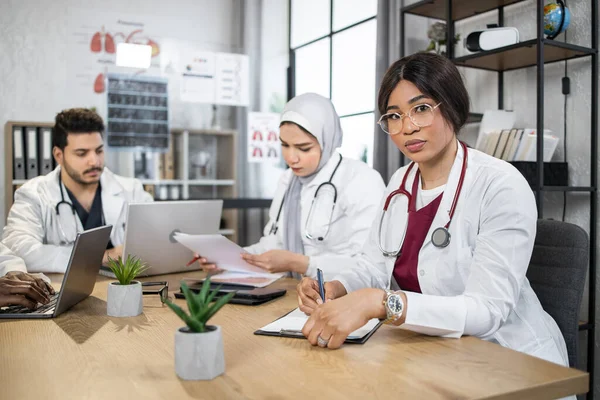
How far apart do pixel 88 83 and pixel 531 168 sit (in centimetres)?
287

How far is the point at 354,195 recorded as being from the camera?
2.34 metres

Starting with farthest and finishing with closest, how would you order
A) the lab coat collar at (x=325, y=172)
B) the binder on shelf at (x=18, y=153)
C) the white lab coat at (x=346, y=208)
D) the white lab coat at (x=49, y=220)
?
the binder on shelf at (x=18, y=153) < the lab coat collar at (x=325, y=172) < the white lab coat at (x=346, y=208) < the white lab coat at (x=49, y=220)

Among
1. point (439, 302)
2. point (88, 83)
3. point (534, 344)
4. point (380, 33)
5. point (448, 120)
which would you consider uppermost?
point (380, 33)

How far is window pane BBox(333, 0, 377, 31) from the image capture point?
3893mm

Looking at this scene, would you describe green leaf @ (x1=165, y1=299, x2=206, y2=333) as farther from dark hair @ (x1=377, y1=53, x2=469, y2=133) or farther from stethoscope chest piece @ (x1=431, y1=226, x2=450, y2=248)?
dark hair @ (x1=377, y1=53, x2=469, y2=133)

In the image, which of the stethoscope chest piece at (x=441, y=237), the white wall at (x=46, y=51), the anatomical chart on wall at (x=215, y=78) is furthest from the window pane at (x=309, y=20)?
the stethoscope chest piece at (x=441, y=237)

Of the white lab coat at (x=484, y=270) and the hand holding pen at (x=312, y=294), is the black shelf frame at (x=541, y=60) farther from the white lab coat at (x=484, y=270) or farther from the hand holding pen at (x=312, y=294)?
the hand holding pen at (x=312, y=294)

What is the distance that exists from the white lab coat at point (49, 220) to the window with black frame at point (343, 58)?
1726mm

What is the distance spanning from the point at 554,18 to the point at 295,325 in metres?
1.91

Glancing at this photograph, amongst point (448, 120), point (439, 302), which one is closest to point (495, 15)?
point (448, 120)

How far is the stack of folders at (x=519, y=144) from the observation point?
2.49 metres

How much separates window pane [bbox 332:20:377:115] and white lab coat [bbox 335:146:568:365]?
8.00 feet

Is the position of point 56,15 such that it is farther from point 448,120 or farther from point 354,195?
point 448,120

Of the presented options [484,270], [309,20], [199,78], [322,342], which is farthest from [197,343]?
[309,20]
